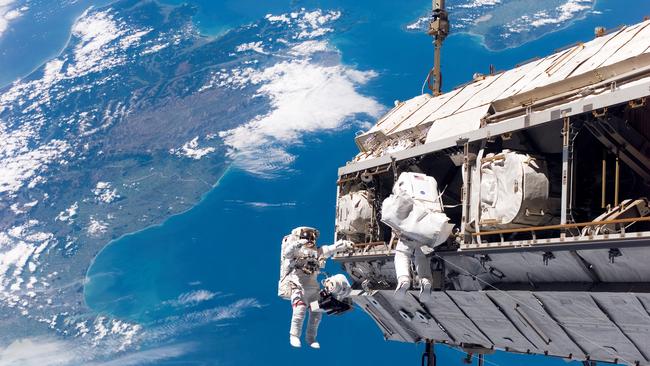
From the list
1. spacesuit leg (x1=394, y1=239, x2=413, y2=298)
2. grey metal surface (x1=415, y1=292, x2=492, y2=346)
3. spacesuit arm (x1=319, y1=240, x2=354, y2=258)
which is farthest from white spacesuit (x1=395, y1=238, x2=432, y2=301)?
spacesuit arm (x1=319, y1=240, x2=354, y2=258)

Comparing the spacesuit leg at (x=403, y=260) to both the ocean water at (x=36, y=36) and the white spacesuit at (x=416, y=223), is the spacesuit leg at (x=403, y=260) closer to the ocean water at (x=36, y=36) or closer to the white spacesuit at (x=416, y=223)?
the white spacesuit at (x=416, y=223)

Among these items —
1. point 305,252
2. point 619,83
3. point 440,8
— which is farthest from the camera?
point 440,8

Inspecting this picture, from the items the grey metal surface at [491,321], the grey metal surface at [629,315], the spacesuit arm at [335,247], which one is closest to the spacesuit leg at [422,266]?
the grey metal surface at [491,321]

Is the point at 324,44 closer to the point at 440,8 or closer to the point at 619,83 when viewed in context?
the point at 440,8

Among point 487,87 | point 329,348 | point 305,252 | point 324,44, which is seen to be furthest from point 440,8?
point 324,44

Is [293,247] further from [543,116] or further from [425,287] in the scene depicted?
[543,116]

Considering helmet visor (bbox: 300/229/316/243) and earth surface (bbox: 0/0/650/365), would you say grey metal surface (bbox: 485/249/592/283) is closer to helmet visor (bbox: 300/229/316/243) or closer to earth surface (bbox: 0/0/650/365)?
helmet visor (bbox: 300/229/316/243)

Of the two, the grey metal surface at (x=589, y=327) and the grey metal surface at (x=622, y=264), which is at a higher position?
the grey metal surface at (x=622, y=264)
